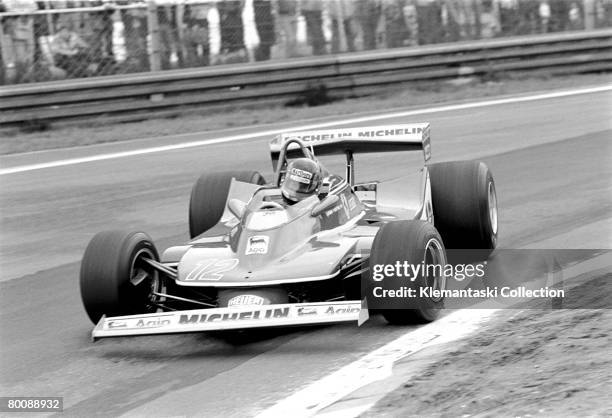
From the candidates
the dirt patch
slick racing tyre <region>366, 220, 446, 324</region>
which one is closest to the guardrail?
slick racing tyre <region>366, 220, 446, 324</region>

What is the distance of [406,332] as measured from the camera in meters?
6.89

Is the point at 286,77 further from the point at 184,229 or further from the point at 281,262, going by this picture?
the point at 281,262

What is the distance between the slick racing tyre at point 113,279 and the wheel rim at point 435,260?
183 centimetres

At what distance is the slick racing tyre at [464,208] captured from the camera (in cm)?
873

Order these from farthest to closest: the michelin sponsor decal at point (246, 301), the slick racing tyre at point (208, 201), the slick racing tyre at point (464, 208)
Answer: the slick racing tyre at point (208, 201) < the slick racing tyre at point (464, 208) < the michelin sponsor decal at point (246, 301)

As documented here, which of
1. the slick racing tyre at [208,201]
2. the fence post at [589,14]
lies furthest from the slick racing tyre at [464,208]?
the fence post at [589,14]

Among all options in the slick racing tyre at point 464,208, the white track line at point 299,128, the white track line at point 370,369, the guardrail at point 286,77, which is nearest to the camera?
the white track line at point 370,369

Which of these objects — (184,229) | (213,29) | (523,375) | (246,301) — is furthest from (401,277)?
(213,29)

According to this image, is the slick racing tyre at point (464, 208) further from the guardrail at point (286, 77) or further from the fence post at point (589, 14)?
the fence post at point (589, 14)

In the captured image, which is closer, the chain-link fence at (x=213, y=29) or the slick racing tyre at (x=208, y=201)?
the slick racing tyre at (x=208, y=201)

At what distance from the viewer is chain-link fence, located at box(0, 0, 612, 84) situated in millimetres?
17766

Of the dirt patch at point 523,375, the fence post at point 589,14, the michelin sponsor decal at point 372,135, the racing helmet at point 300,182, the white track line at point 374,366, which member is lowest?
the white track line at point 374,366

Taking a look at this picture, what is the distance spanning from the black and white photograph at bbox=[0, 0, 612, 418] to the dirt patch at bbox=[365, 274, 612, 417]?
2 centimetres

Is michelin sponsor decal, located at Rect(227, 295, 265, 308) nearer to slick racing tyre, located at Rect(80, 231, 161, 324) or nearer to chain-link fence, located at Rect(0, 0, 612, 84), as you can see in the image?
slick racing tyre, located at Rect(80, 231, 161, 324)
